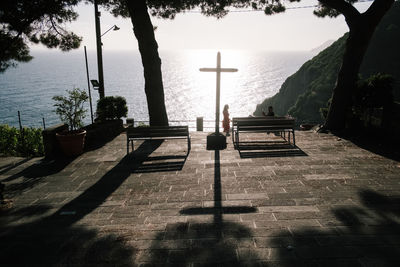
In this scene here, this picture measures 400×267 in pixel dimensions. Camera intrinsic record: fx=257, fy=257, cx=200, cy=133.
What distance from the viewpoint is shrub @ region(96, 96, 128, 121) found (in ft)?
37.1

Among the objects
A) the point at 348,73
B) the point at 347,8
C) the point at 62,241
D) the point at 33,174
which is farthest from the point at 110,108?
the point at 347,8

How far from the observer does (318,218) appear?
414 centimetres

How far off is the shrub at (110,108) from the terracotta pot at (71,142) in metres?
3.03

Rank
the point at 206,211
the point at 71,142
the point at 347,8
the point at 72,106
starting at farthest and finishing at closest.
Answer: the point at 347,8
the point at 72,106
the point at 71,142
the point at 206,211

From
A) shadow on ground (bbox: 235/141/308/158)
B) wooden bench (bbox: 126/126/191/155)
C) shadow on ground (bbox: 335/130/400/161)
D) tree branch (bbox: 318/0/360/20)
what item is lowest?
shadow on ground (bbox: 235/141/308/158)

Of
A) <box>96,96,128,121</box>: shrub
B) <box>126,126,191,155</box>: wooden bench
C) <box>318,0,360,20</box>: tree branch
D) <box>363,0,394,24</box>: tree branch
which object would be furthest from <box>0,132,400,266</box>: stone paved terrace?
<box>318,0,360,20</box>: tree branch

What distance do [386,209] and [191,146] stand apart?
583 centimetres

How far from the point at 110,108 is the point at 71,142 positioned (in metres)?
3.52

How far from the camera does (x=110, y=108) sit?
11320mm

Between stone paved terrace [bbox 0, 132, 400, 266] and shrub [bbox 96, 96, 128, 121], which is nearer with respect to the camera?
stone paved terrace [bbox 0, 132, 400, 266]

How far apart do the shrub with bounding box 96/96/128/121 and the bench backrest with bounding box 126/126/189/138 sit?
376 cm

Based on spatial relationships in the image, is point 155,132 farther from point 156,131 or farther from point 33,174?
point 33,174

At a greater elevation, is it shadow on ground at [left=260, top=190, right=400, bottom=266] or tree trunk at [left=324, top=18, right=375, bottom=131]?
tree trunk at [left=324, top=18, right=375, bottom=131]

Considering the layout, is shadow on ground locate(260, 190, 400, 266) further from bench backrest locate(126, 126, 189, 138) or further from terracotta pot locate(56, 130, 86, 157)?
terracotta pot locate(56, 130, 86, 157)
